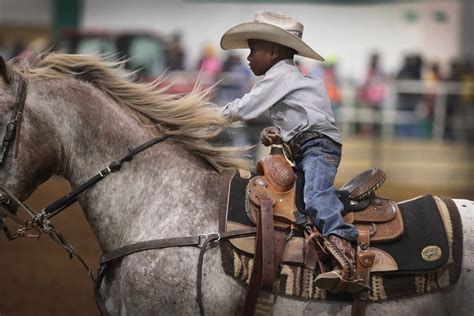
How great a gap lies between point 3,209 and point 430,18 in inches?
682

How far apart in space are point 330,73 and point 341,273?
10760 mm

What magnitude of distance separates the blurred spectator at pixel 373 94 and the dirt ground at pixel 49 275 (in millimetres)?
6488

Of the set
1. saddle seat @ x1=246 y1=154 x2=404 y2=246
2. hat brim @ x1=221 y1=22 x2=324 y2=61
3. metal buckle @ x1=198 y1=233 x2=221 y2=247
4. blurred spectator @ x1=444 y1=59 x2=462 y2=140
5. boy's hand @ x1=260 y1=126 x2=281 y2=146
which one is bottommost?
blurred spectator @ x1=444 y1=59 x2=462 y2=140

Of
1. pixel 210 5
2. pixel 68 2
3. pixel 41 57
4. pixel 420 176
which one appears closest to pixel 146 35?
pixel 210 5

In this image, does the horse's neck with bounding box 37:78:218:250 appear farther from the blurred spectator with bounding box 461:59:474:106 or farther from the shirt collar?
the blurred spectator with bounding box 461:59:474:106

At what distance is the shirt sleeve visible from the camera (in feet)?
14.0

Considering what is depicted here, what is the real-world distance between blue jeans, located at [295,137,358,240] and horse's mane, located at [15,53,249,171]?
0.44 metres

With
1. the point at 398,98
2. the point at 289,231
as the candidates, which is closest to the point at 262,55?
the point at 289,231

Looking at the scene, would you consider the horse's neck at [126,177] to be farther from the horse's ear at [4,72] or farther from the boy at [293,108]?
the boy at [293,108]

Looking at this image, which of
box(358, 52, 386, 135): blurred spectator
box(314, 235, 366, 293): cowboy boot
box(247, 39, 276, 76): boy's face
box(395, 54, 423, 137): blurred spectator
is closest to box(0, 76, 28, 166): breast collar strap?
box(247, 39, 276, 76): boy's face

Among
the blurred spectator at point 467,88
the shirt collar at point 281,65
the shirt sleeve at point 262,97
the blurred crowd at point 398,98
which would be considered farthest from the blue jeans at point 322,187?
the blurred spectator at point 467,88

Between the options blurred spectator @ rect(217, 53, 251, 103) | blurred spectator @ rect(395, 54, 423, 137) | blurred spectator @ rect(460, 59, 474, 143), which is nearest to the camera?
blurred spectator @ rect(217, 53, 251, 103)

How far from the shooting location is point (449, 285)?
166 inches

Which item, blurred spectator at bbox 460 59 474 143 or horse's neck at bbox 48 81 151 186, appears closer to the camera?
horse's neck at bbox 48 81 151 186
